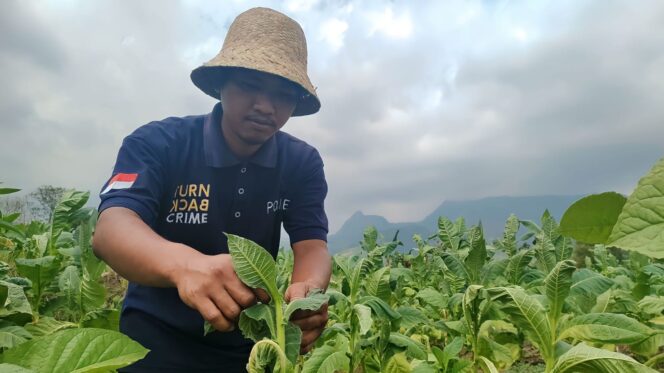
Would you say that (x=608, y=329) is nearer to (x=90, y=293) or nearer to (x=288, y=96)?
(x=288, y=96)

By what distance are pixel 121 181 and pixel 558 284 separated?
1421mm

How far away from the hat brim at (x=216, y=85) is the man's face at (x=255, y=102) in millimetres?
89

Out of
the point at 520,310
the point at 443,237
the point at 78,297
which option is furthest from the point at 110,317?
the point at 443,237

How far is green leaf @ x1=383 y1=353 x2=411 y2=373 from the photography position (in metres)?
2.07

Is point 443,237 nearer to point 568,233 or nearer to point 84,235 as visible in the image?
point 84,235

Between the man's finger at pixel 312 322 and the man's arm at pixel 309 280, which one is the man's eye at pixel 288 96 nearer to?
the man's arm at pixel 309 280

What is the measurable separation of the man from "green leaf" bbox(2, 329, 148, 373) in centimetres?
92

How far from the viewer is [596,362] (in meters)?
1.02

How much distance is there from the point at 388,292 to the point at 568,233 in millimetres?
1605

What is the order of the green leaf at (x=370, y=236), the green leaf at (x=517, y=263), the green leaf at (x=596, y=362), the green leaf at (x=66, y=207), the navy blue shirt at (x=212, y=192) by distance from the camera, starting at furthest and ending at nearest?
the green leaf at (x=370, y=236), the green leaf at (x=66, y=207), the green leaf at (x=517, y=263), the navy blue shirt at (x=212, y=192), the green leaf at (x=596, y=362)

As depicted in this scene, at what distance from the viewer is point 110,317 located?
2.14 m

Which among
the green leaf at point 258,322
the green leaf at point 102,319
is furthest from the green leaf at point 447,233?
the green leaf at point 258,322

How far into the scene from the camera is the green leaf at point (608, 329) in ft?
4.29

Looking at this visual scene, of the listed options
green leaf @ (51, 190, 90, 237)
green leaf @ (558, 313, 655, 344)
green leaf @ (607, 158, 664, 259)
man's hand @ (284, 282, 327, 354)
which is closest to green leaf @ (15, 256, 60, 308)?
green leaf @ (51, 190, 90, 237)
